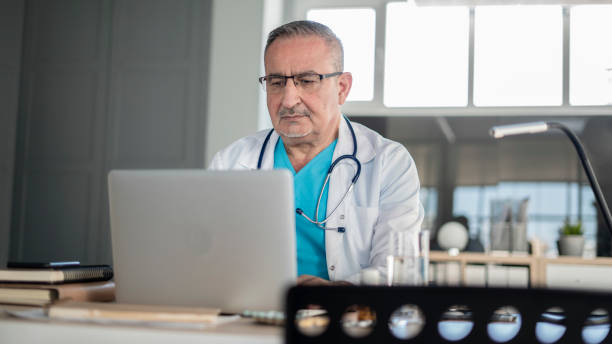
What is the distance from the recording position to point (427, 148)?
421 centimetres

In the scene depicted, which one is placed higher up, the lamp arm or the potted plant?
the lamp arm

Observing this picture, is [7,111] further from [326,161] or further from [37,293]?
[37,293]

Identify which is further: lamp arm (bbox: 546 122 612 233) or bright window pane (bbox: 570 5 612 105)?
bright window pane (bbox: 570 5 612 105)

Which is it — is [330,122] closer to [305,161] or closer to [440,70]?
[305,161]

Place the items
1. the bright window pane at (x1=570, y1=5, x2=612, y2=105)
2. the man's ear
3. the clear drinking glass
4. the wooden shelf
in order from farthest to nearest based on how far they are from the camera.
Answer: the bright window pane at (x1=570, y1=5, x2=612, y2=105) → the wooden shelf → the man's ear → the clear drinking glass

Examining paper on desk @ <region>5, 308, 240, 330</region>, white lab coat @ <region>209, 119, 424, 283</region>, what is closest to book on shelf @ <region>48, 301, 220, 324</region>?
paper on desk @ <region>5, 308, 240, 330</region>

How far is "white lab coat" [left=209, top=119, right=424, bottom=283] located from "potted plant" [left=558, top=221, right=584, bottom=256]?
91.8 inches

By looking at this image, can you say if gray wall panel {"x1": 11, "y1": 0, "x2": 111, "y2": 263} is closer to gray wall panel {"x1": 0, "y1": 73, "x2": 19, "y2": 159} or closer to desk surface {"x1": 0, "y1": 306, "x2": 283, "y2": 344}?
gray wall panel {"x1": 0, "y1": 73, "x2": 19, "y2": 159}

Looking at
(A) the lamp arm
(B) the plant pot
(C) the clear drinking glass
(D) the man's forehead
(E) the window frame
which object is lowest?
(B) the plant pot

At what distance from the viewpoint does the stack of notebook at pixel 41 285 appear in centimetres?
112

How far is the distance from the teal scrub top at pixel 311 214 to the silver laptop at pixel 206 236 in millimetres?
746

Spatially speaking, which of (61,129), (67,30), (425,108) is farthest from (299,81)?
(67,30)

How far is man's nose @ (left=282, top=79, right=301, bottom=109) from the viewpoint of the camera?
1.89 metres

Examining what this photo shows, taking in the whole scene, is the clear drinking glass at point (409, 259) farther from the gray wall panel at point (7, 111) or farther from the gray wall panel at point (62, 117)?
the gray wall panel at point (7, 111)
